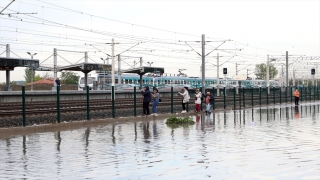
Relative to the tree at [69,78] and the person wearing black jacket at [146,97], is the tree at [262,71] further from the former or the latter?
the person wearing black jacket at [146,97]

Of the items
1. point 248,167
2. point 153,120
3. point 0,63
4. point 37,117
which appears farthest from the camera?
point 0,63

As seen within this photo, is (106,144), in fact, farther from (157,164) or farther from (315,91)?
(315,91)

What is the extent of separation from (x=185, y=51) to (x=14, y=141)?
4909 centimetres

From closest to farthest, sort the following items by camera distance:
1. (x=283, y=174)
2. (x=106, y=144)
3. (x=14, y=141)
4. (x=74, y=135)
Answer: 1. (x=283, y=174)
2. (x=106, y=144)
3. (x=14, y=141)
4. (x=74, y=135)

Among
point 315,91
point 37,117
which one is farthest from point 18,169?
point 315,91

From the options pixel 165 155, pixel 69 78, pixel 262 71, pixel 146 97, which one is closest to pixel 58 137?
pixel 165 155

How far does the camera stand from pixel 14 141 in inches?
682

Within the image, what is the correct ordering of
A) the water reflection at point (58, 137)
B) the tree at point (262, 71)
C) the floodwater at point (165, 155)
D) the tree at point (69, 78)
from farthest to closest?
the tree at point (262, 71) → the tree at point (69, 78) → the water reflection at point (58, 137) → the floodwater at point (165, 155)

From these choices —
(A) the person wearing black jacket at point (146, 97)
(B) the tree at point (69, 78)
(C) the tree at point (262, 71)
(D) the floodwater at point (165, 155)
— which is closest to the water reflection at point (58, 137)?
(D) the floodwater at point (165, 155)

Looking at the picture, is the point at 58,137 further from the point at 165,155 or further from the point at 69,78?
the point at 69,78

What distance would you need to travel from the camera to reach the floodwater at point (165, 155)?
1055 centimetres

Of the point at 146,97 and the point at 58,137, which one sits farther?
the point at 146,97

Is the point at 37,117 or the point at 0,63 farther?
the point at 0,63

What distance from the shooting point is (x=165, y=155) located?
43.3 feet
